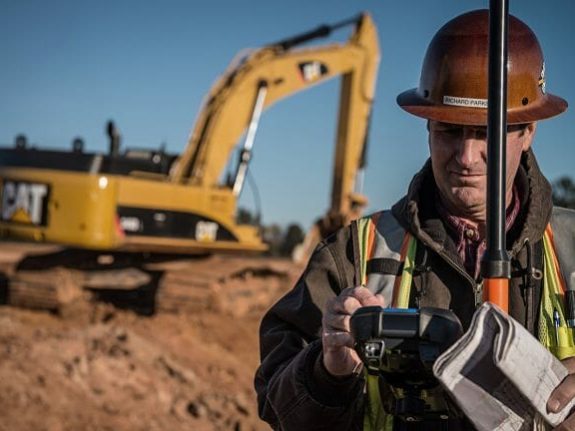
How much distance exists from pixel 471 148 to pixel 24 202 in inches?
424

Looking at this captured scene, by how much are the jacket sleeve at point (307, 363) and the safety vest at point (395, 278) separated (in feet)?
0.11

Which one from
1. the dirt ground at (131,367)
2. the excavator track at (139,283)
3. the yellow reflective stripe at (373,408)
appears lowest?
the dirt ground at (131,367)

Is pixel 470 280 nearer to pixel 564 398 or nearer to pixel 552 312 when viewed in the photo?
pixel 552 312

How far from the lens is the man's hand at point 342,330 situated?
1983 millimetres

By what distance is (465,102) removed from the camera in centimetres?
224

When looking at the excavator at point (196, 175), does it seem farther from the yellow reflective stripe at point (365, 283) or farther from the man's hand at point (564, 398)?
the man's hand at point (564, 398)

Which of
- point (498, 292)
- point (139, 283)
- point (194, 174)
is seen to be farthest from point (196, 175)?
point (498, 292)

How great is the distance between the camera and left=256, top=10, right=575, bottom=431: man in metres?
2.21

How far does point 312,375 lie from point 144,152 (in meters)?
11.6

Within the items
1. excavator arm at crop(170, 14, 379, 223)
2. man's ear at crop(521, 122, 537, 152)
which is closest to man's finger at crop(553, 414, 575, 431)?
man's ear at crop(521, 122, 537, 152)

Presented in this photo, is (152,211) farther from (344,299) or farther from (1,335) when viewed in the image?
(344,299)

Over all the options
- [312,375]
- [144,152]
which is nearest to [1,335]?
[144,152]

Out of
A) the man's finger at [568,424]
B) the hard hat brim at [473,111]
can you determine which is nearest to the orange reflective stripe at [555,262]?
the hard hat brim at [473,111]

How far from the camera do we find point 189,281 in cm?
1309
